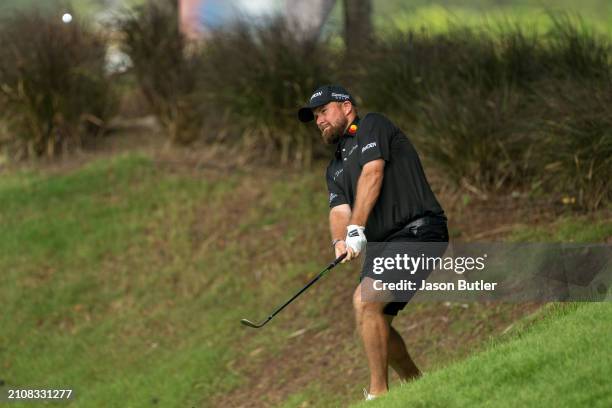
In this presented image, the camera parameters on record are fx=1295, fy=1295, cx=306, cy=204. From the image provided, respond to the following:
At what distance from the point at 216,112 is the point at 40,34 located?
256cm

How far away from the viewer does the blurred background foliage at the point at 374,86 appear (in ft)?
39.4

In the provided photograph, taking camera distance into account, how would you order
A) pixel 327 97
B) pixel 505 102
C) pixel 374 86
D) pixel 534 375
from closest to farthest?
pixel 534 375 → pixel 327 97 → pixel 505 102 → pixel 374 86

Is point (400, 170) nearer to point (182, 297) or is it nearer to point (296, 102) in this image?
point (182, 297)

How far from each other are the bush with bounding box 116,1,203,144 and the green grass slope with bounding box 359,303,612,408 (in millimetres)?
8880

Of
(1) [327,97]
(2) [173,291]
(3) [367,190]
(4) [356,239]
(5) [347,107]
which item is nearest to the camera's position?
(4) [356,239]

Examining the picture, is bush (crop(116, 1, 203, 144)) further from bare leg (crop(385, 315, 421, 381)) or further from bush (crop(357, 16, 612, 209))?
bare leg (crop(385, 315, 421, 381))

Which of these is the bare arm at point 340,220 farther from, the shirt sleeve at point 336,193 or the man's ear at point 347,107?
the man's ear at point 347,107

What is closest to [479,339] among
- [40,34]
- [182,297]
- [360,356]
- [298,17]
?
[360,356]

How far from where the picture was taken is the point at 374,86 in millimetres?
14234

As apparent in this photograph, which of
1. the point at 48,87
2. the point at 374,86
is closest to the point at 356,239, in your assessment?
the point at 374,86

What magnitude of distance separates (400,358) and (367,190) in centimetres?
121

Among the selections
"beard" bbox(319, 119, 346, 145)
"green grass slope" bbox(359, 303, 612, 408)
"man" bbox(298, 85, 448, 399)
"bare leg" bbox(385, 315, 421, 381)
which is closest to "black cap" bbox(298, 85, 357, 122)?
"man" bbox(298, 85, 448, 399)

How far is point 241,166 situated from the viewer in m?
15.4

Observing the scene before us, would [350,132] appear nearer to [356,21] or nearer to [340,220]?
[340,220]
